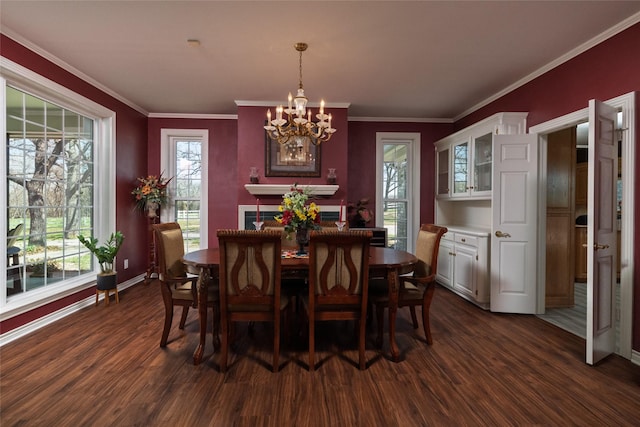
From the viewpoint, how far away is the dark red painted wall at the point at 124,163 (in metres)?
3.14

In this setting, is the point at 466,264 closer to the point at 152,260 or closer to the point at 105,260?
the point at 105,260

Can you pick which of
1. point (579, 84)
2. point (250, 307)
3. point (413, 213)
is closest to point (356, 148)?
point (413, 213)

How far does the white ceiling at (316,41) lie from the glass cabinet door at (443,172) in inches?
39.0

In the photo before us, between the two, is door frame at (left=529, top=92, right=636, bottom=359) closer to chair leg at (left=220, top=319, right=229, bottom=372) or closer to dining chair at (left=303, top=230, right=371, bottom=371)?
dining chair at (left=303, top=230, right=371, bottom=371)


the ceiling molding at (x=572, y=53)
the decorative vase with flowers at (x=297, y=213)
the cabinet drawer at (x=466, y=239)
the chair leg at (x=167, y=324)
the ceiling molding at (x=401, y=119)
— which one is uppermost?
the ceiling molding at (x=401, y=119)

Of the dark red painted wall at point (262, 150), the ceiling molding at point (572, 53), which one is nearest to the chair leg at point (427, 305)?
the dark red painted wall at point (262, 150)

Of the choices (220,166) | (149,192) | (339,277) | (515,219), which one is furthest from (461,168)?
(149,192)

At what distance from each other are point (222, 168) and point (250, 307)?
340cm

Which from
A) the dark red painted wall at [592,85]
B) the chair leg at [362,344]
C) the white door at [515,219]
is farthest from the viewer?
the white door at [515,219]

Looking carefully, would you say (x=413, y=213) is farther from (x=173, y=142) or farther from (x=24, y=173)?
(x=24, y=173)

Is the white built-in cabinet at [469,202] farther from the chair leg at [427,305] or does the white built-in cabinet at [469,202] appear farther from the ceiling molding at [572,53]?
the chair leg at [427,305]

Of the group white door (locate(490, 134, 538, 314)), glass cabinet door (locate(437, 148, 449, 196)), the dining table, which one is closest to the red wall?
glass cabinet door (locate(437, 148, 449, 196))

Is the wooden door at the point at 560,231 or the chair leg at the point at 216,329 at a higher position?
the wooden door at the point at 560,231

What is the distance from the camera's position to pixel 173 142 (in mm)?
5211
